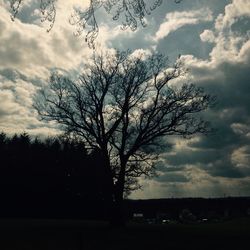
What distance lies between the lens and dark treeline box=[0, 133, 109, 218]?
72.7m

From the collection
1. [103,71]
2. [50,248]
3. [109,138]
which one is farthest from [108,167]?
[50,248]

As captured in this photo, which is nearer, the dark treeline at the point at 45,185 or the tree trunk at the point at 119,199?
the tree trunk at the point at 119,199

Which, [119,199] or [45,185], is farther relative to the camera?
[45,185]

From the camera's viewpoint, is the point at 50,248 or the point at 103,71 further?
the point at 103,71

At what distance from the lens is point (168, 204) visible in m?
169

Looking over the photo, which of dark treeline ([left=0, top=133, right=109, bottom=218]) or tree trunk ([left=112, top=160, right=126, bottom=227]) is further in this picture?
dark treeline ([left=0, top=133, right=109, bottom=218])

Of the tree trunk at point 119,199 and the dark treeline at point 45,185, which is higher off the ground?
the dark treeline at point 45,185

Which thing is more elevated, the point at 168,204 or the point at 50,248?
the point at 168,204

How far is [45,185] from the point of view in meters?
73.8

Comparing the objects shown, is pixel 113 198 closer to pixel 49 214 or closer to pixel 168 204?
pixel 49 214

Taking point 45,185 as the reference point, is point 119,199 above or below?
below

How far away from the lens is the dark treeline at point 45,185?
238ft

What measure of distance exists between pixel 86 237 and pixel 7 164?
45.3m

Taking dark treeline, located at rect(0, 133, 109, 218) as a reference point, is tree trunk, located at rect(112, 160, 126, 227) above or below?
below
